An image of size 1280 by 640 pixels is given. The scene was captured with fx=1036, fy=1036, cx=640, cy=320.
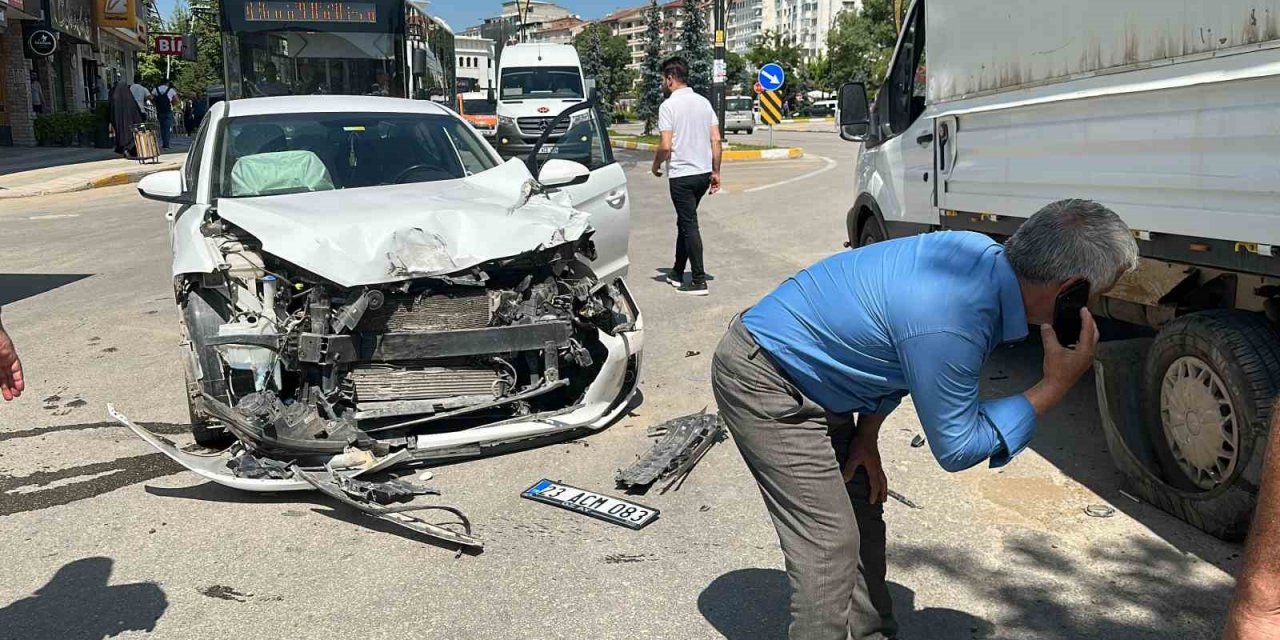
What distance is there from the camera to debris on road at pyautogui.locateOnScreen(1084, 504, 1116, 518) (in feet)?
13.8

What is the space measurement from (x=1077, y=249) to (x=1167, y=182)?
2245 mm

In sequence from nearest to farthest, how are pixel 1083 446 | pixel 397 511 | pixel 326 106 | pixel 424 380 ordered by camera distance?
pixel 397 511 → pixel 424 380 → pixel 1083 446 → pixel 326 106

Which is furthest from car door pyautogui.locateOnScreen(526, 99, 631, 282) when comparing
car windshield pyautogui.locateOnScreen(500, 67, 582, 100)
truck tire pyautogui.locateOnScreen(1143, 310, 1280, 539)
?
car windshield pyautogui.locateOnScreen(500, 67, 582, 100)

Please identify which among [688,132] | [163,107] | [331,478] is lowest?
[331,478]

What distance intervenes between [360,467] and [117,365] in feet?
10.3

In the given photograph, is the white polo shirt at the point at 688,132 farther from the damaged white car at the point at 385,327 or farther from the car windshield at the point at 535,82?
the car windshield at the point at 535,82

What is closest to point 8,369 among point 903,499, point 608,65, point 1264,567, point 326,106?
point 1264,567

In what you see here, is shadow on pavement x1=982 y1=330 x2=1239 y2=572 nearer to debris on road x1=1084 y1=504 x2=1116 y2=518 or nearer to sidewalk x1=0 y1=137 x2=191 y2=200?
debris on road x1=1084 y1=504 x2=1116 y2=518

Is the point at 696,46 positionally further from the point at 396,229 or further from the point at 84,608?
the point at 84,608

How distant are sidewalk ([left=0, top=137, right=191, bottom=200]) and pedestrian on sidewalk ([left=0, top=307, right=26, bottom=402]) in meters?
14.1

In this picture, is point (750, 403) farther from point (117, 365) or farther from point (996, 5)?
point (117, 365)

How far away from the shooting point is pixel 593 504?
434 centimetres

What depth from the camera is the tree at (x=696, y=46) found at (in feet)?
151

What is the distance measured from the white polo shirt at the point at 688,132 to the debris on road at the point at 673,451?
12.2 ft
